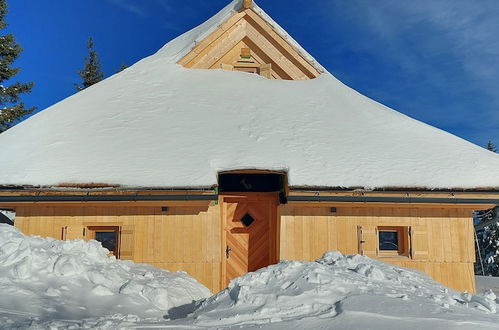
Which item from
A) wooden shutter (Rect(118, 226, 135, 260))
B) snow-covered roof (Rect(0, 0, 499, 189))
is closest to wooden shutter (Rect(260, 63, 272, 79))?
snow-covered roof (Rect(0, 0, 499, 189))

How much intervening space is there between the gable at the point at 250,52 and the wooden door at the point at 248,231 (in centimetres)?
513

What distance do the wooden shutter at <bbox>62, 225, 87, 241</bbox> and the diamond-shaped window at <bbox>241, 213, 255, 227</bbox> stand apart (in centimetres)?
344

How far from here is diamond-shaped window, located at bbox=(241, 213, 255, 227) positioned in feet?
30.4

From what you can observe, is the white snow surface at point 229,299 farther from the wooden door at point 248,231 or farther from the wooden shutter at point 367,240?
the wooden door at point 248,231

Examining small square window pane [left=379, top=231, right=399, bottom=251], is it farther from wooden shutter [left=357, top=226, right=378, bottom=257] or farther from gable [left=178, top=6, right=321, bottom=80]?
gable [left=178, top=6, right=321, bottom=80]

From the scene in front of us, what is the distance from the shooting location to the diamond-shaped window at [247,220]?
365 inches

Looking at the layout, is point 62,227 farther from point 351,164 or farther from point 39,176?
point 351,164

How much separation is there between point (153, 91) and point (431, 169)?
752cm

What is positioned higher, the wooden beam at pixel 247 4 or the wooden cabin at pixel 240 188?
Result: the wooden beam at pixel 247 4

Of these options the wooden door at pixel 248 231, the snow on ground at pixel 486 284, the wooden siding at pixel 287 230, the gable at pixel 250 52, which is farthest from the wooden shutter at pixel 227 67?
the snow on ground at pixel 486 284

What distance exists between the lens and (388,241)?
8.89 m

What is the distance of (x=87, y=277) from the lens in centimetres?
502

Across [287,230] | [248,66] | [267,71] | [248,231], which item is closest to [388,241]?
[287,230]

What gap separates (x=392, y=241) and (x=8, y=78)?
21.7 metres
